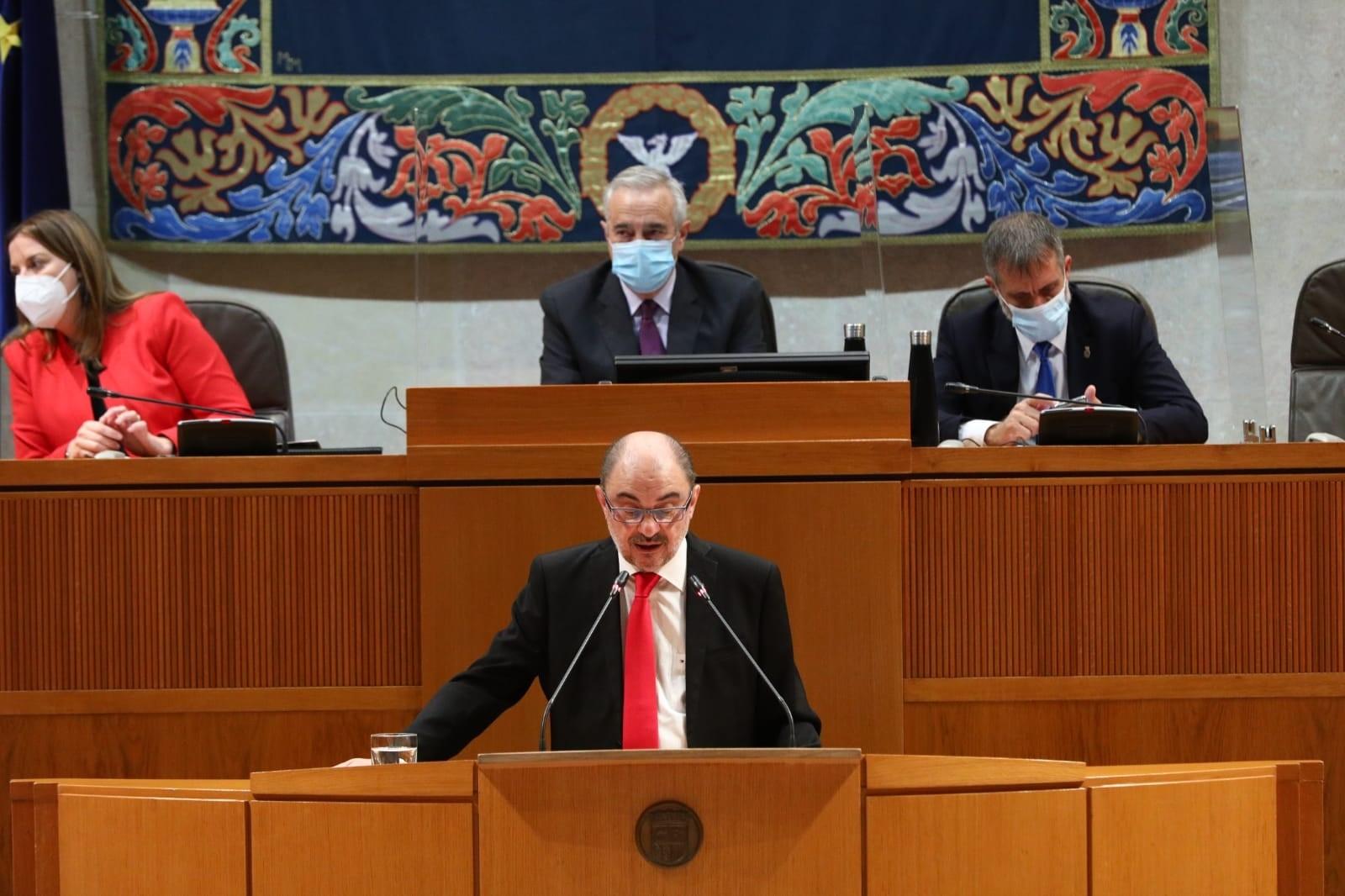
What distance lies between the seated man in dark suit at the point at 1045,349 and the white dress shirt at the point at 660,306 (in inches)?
23.2

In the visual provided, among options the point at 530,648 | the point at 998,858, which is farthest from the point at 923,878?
the point at 530,648

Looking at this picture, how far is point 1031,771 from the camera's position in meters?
2.07

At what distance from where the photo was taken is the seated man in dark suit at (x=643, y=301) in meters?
3.59

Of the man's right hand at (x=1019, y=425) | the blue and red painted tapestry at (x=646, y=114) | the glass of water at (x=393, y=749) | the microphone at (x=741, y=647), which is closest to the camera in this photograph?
the glass of water at (x=393, y=749)

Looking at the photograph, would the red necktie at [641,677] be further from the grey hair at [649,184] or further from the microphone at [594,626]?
the grey hair at [649,184]

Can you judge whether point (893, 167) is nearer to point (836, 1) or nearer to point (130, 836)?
point (836, 1)

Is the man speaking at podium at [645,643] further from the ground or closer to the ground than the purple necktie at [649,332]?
closer to the ground

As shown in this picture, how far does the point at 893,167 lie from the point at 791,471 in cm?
217

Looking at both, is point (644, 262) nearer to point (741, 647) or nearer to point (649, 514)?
point (649, 514)

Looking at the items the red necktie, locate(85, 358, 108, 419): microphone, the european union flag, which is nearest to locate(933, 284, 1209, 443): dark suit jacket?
the red necktie

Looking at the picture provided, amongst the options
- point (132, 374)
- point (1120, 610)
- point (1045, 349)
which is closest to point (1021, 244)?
point (1045, 349)

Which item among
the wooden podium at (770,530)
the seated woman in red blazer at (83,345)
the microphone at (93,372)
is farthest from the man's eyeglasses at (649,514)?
the microphone at (93,372)

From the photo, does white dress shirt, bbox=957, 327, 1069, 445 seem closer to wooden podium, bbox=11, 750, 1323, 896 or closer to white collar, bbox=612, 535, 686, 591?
white collar, bbox=612, 535, 686, 591

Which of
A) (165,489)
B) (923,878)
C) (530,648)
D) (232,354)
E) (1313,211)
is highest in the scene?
(1313,211)
